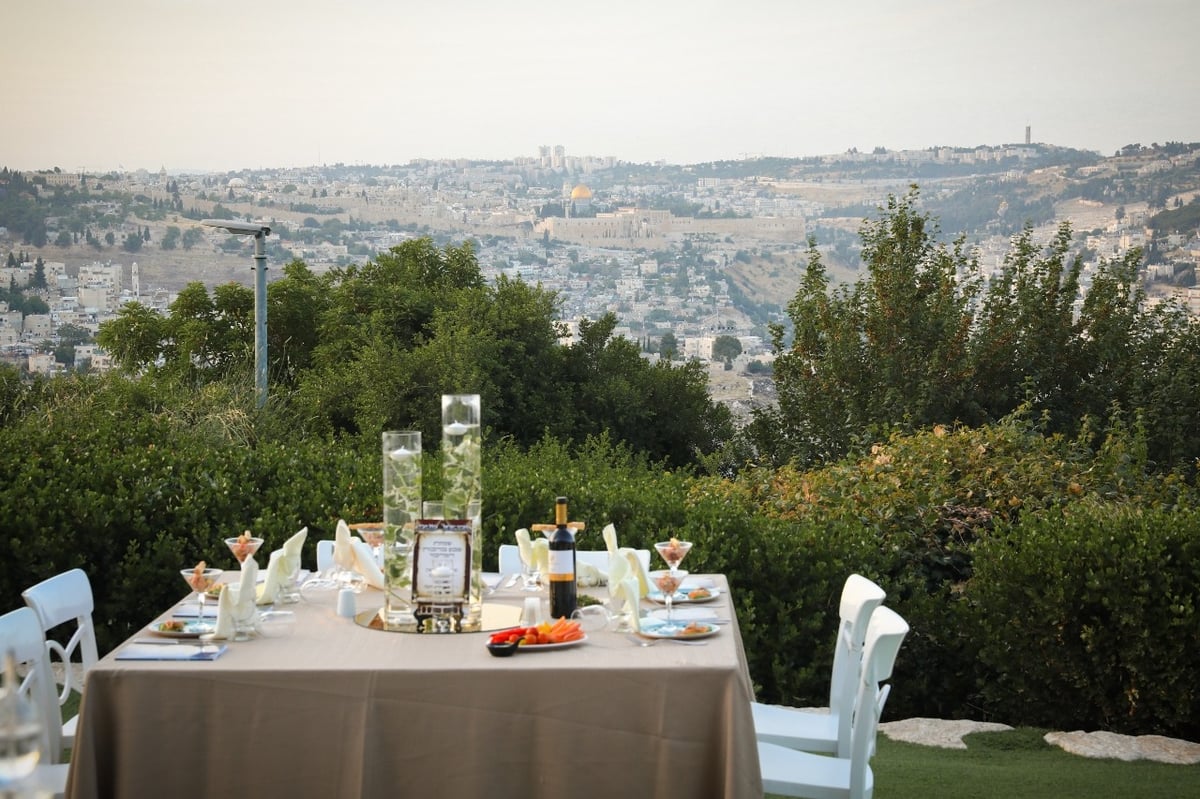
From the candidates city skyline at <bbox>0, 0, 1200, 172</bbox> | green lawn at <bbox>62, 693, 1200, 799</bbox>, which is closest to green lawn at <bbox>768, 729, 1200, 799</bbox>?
green lawn at <bbox>62, 693, 1200, 799</bbox>

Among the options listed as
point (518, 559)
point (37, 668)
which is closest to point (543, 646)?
point (37, 668)

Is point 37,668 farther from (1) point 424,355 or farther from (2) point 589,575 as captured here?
(1) point 424,355

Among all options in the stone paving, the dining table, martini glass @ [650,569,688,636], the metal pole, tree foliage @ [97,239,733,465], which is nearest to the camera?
the dining table

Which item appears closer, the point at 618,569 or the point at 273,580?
the point at 618,569

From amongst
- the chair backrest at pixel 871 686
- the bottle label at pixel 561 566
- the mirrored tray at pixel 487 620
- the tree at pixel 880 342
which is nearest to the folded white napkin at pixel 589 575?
the mirrored tray at pixel 487 620

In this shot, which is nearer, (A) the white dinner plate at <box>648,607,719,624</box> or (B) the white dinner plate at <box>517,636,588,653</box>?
(B) the white dinner plate at <box>517,636,588,653</box>

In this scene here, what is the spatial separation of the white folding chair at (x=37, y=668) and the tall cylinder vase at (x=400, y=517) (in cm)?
90

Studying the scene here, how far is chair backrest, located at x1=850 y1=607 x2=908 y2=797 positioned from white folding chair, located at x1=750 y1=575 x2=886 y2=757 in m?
0.27

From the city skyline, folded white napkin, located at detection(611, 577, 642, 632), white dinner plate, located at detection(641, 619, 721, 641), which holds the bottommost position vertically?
white dinner plate, located at detection(641, 619, 721, 641)

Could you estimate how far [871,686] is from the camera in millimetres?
3250

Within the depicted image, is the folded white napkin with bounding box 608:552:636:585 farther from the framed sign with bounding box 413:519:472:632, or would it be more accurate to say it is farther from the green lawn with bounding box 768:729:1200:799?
the green lawn with bounding box 768:729:1200:799

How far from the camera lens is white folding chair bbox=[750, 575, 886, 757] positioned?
3654 mm

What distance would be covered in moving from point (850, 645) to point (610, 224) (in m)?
41.6

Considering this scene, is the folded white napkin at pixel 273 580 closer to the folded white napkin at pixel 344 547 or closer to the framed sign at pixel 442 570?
the folded white napkin at pixel 344 547
